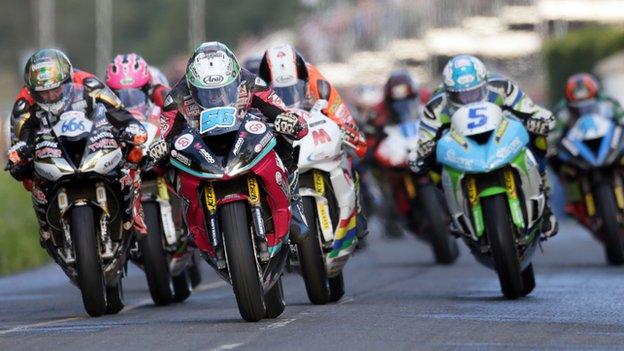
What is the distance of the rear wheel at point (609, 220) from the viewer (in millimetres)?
18141

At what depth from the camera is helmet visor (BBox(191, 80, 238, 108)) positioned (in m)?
11.8

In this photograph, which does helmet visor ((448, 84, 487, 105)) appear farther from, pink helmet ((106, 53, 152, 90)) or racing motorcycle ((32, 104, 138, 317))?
pink helmet ((106, 53, 152, 90))

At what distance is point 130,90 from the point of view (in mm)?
15719

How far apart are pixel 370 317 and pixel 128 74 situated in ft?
14.4

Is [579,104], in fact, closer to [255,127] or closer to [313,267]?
[313,267]

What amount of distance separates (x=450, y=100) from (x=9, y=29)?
2726 inches

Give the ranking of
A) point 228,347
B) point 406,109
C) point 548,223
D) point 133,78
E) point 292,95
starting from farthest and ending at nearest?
point 406,109
point 133,78
point 292,95
point 548,223
point 228,347

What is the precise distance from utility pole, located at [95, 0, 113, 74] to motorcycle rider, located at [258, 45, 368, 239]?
64071 millimetres

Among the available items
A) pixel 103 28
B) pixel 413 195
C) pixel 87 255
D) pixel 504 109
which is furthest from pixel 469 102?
pixel 103 28

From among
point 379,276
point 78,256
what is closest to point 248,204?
point 78,256

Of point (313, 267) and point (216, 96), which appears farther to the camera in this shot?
point (313, 267)

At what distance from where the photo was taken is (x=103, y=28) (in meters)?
89.6

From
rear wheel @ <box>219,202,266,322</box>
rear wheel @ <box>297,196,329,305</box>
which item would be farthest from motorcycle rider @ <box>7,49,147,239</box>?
rear wheel @ <box>219,202,266,322</box>

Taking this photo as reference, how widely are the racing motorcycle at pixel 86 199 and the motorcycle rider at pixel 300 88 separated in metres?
1.55
